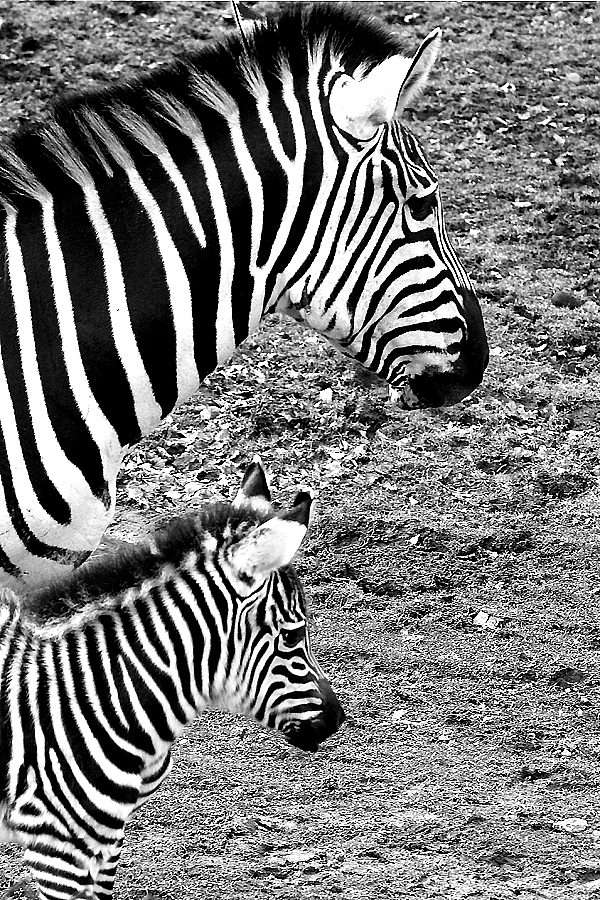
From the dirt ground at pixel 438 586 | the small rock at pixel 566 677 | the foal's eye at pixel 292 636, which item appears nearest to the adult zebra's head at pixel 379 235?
the foal's eye at pixel 292 636

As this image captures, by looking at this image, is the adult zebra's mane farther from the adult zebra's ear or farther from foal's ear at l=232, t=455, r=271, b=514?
foal's ear at l=232, t=455, r=271, b=514

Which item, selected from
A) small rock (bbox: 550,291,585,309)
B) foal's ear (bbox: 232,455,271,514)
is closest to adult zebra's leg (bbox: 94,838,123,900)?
foal's ear (bbox: 232,455,271,514)

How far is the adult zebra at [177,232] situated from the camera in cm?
376

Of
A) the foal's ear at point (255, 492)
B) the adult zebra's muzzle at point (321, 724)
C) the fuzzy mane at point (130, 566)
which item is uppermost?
the foal's ear at point (255, 492)

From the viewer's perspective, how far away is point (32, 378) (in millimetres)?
3725

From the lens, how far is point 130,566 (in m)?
4.17

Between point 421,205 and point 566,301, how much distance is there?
5960 millimetres

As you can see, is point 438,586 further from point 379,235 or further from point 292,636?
point 379,235

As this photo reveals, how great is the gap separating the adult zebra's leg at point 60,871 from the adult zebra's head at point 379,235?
2.16 meters

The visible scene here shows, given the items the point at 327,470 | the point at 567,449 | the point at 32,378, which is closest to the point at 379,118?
the point at 32,378

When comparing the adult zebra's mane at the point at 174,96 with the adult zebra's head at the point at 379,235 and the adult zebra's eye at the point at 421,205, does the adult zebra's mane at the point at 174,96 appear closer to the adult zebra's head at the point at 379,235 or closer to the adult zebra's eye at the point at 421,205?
the adult zebra's head at the point at 379,235

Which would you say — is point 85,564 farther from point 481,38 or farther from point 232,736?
point 481,38

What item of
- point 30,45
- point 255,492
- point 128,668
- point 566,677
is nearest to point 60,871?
point 128,668

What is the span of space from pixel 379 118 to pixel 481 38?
448 inches
